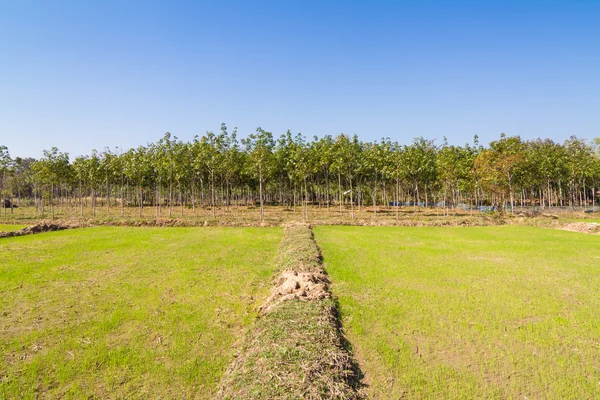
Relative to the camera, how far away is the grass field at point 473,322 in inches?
275

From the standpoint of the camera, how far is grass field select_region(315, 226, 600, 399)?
699cm

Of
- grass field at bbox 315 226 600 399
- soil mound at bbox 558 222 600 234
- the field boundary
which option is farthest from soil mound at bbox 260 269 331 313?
soil mound at bbox 558 222 600 234

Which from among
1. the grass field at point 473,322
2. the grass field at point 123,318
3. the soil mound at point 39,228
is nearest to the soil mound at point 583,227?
the grass field at point 473,322

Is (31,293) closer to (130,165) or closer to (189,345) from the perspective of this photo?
(189,345)

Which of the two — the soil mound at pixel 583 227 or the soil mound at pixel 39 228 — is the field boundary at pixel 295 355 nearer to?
the soil mound at pixel 39 228

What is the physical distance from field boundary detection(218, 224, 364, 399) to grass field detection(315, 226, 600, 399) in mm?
591

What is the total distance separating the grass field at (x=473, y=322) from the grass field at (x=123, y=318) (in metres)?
3.86

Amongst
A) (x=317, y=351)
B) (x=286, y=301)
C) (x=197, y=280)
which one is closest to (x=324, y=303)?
(x=286, y=301)

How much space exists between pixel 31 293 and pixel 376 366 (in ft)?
44.0

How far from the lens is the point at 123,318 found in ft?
34.2

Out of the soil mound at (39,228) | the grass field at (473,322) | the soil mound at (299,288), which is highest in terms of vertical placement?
the soil mound at (39,228)

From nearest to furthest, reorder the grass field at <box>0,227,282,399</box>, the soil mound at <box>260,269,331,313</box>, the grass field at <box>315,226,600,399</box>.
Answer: the grass field at <box>315,226,600,399</box> < the grass field at <box>0,227,282,399</box> < the soil mound at <box>260,269,331,313</box>

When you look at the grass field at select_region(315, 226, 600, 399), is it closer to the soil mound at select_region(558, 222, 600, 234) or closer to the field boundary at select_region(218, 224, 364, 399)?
the field boundary at select_region(218, 224, 364, 399)

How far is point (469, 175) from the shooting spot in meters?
52.3
